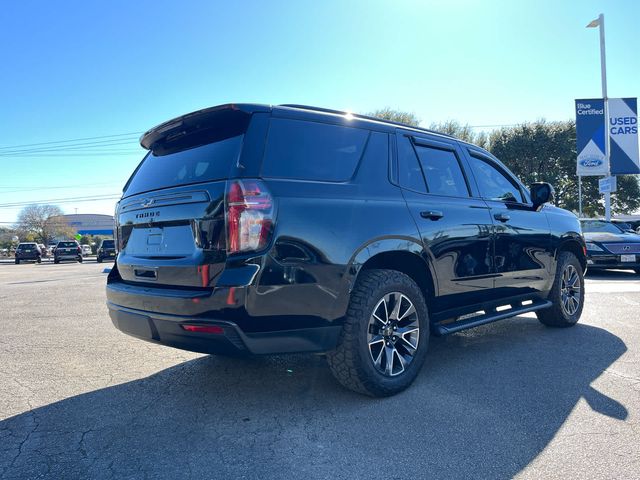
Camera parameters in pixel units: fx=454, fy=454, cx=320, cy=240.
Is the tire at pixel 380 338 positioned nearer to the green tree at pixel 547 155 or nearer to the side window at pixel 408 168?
the side window at pixel 408 168

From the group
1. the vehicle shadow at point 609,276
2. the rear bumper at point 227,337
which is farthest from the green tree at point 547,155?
the rear bumper at point 227,337

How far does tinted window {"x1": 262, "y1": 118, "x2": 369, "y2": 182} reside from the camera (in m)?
2.81

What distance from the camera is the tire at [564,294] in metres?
5.12

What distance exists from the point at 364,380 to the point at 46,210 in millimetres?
86720

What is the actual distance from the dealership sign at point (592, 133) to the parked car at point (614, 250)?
7.13 m

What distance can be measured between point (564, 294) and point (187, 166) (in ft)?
14.7

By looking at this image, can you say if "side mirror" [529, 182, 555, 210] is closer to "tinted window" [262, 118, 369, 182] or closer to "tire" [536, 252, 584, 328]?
"tire" [536, 252, 584, 328]

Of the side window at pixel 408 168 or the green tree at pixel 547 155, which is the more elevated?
the green tree at pixel 547 155

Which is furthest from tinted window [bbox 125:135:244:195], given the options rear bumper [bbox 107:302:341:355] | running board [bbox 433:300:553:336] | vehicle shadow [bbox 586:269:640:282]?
vehicle shadow [bbox 586:269:640:282]

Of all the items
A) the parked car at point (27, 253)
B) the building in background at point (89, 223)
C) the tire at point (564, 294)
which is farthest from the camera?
the building in background at point (89, 223)

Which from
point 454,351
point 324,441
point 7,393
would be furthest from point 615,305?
point 7,393

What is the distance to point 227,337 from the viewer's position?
2537mm

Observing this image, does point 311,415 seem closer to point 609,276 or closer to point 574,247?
point 574,247

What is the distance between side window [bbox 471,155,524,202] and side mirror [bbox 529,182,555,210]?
13 centimetres
